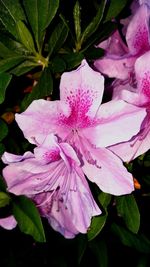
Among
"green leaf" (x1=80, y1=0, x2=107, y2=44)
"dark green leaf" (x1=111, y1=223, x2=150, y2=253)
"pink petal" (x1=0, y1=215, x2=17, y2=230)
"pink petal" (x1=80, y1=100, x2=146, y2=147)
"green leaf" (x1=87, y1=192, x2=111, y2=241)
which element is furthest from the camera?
"dark green leaf" (x1=111, y1=223, x2=150, y2=253)

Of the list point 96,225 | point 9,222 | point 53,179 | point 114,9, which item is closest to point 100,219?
point 96,225

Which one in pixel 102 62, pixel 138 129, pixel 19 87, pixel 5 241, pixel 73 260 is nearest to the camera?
pixel 138 129

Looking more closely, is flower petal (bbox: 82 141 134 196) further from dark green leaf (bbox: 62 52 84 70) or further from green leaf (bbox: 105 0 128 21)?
green leaf (bbox: 105 0 128 21)

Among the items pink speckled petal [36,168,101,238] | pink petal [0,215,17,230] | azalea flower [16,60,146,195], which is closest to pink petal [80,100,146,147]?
azalea flower [16,60,146,195]

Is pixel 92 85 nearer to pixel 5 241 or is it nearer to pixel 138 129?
pixel 138 129

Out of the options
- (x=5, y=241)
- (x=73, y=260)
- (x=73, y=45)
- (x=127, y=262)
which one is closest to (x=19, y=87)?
(x=73, y=45)

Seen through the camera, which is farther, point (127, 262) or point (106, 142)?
point (127, 262)

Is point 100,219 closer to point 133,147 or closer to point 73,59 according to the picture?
point 133,147
